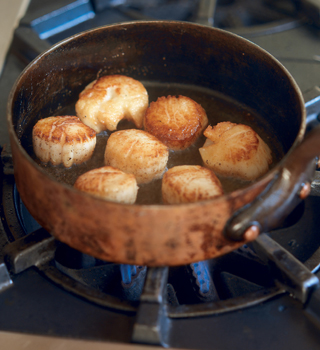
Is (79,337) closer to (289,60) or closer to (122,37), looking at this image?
(122,37)

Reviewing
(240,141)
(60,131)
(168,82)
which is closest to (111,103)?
(60,131)

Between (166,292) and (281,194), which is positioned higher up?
(281,194)

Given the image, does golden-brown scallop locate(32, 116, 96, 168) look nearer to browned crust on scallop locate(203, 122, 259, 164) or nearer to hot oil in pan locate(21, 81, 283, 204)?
hot oil in pan locate(21, 81, 283, 204)

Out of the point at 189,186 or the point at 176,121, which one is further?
the point at 176,121

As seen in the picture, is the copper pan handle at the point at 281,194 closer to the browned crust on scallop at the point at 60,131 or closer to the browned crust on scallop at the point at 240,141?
the browned crust on scallop at the point at 240,141

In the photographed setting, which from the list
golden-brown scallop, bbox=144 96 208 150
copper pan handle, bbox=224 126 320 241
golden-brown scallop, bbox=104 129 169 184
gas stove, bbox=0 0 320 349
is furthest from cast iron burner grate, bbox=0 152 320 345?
golden-brown scallop, bbox=144 96 208 150

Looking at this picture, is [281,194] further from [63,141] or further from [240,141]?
[63,141]

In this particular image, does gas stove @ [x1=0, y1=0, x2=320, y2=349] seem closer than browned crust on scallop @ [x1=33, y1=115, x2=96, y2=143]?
Yes

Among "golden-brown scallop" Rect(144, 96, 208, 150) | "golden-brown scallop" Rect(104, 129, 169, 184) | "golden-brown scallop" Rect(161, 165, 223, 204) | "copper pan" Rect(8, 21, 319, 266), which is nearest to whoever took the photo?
"copper pan" Rect(8, 21, 319, 266)
